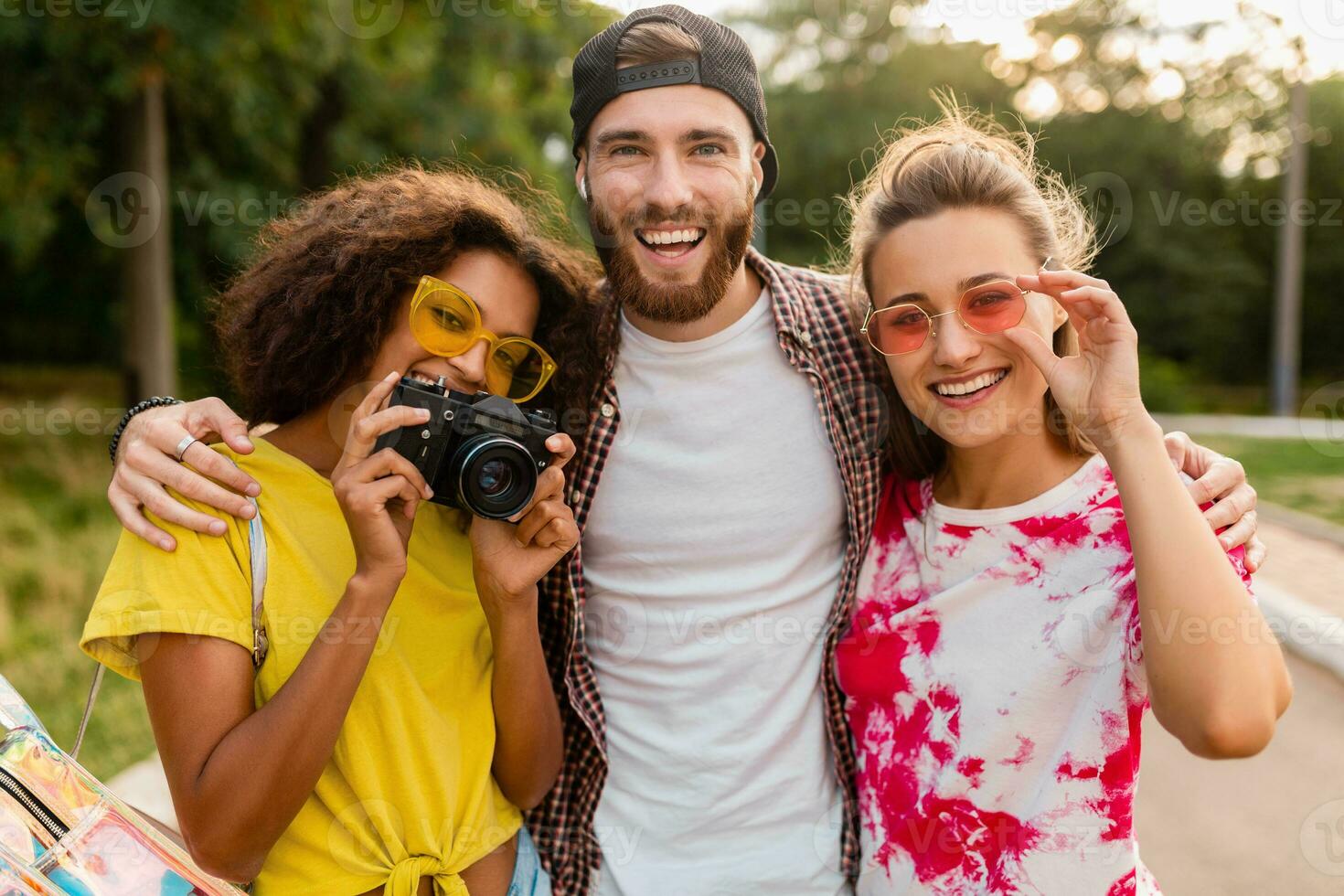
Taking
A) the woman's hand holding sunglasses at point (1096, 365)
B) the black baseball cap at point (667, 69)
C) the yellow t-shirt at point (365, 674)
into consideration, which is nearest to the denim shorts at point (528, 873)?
the yellow t-shirt at point (365, 674)

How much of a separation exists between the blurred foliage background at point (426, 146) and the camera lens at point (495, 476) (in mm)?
1302

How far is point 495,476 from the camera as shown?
6.23 ft

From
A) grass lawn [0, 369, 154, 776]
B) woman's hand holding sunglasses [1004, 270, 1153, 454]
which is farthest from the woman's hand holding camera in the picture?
grass lawn [0, 369, 154, 776]

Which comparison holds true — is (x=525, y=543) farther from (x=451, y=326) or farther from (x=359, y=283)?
(x=359, y=283)

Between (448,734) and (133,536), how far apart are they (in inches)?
27.2

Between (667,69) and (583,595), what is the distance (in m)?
1.30

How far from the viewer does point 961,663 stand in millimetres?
2008

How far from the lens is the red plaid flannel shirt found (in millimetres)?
2307

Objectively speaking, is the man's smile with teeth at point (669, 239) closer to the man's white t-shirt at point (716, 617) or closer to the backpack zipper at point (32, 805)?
the man's white t-shirt at point (716, 617)

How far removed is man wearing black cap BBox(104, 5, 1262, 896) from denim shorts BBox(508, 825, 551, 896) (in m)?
0.11

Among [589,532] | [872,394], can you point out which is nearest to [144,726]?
[589,532]

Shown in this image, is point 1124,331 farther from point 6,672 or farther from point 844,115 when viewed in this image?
point 844,115

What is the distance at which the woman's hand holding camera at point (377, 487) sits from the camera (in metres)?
1.75

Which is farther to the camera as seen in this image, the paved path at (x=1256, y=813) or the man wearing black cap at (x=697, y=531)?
the paved path at (x=1256, y=813)
